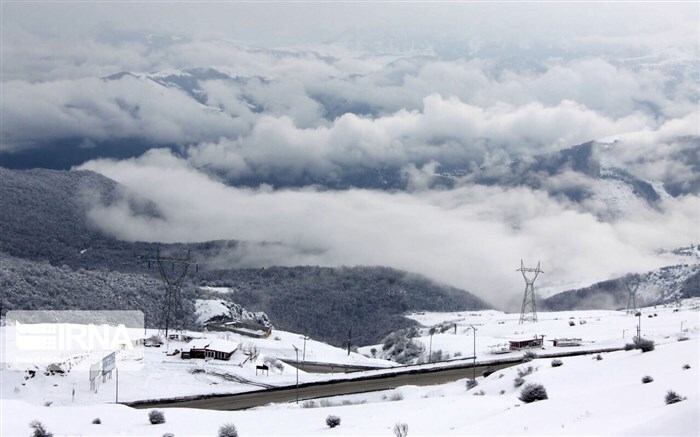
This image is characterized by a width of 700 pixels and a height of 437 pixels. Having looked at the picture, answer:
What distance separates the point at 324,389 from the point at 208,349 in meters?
17.6

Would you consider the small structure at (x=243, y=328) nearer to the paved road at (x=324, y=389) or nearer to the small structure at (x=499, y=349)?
the small structure at (x=499, y=349)

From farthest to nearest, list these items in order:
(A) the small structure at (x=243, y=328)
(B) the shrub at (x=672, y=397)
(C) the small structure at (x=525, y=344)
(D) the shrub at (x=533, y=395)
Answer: (A) the small structure at (x=243, y=328)
(C) the small structure at (x=525, y=344)
(D) the shrub at (x=533, y=395)
(B) the shrub at (x=672, y=397)

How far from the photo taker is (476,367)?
74.2m

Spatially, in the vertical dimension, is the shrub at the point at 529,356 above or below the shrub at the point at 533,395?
above

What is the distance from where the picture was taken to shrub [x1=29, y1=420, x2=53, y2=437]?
110 feet

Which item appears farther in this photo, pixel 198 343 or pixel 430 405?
pixel 198 343

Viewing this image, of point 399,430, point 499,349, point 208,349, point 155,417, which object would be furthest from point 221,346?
point 399,430

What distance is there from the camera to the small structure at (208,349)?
75.6 metres

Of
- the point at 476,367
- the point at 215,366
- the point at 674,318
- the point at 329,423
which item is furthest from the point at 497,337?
the point at 329,423

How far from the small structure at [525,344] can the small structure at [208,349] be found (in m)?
33.5

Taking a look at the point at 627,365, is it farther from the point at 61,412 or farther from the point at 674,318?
the point at 674,318

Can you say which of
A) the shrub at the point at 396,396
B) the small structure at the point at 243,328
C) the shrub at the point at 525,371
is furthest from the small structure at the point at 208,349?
the small structure at the point at 243,328

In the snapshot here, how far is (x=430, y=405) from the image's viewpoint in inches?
1633

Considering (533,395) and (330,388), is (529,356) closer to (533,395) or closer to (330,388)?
(330,388)
